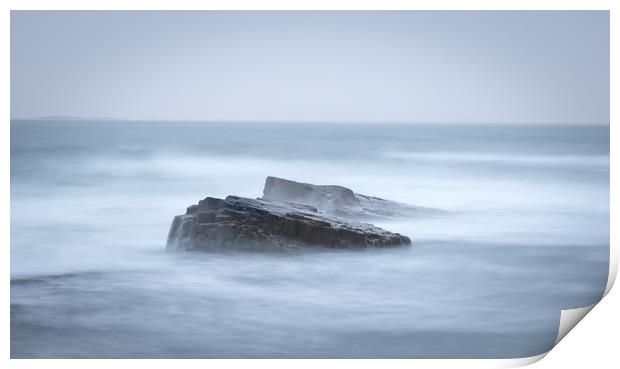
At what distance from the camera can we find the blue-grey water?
→ 5461 millimetres

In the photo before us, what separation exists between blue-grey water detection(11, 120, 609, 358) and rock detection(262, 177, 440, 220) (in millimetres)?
50

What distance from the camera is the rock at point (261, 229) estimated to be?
18.5 feet

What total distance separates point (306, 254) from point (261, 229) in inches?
11.2

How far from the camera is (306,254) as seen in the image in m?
5.67

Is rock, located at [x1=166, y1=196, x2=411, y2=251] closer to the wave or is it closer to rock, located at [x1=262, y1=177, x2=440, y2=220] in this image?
rock, located at [x1=262, y1=177, x2=440, y2=220]

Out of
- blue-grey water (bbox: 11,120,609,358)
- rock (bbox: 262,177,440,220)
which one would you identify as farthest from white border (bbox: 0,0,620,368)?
rock (bbox: 262,177,440,220)

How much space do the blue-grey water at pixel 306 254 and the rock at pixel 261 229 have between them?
0.20 ft

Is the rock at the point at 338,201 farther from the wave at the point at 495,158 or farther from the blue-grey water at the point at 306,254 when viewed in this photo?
the wave at the point at 495,158

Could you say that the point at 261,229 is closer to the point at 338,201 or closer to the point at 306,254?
the point at 306,254

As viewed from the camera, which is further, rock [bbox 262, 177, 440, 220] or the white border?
rock [bbox 262, 177, 440, 220]
